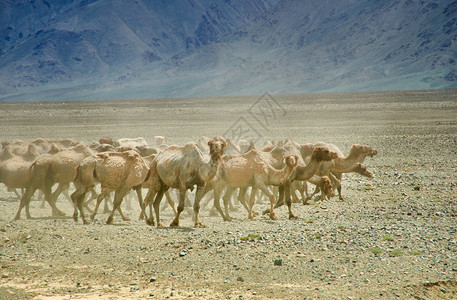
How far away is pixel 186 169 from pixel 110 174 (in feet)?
6.10

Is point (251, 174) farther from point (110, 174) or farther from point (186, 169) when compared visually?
point (110, 174)

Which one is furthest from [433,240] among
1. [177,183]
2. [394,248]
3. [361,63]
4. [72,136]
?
[361,63]

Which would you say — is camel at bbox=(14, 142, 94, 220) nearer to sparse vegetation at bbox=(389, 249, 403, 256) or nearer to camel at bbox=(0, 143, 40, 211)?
camel at bbox=(0, 143, 40, 211)

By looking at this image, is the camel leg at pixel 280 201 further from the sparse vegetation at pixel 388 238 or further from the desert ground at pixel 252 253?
the sparse vegetation at pixel 388 238

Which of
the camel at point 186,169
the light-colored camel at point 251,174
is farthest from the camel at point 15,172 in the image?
the light-colored camel at point 251,174

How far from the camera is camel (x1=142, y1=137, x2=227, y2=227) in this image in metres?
12.6

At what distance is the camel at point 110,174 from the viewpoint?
13.3m

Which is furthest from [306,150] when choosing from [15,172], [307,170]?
[15,172]

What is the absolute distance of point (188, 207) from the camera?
16.2 m

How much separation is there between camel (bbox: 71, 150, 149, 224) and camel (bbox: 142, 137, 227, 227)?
1.62 ft

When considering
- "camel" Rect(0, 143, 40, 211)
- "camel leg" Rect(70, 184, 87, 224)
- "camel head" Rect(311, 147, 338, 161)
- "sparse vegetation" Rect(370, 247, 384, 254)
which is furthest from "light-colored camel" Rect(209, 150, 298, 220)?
"camel" Rect(0, 143, 40, 211)

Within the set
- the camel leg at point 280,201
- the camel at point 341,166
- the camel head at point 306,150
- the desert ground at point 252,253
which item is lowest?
the desert ground at point 252,253

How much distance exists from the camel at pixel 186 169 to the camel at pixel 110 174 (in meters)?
0.49

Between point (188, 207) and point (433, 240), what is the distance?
7085 millimetres
